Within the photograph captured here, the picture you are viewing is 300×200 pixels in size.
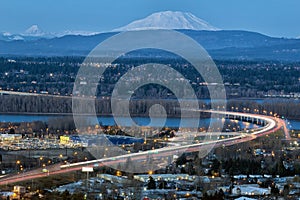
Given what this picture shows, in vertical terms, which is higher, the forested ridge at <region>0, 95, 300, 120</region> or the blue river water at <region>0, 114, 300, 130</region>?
the forested ridge at <region>0, 95, 300, 120</region>

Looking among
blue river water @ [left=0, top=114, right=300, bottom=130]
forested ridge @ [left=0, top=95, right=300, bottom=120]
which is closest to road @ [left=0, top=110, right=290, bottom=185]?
blue river water @ [left=0, top=114, right=300, bottom=130]

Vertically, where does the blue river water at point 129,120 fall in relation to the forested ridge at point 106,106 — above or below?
below

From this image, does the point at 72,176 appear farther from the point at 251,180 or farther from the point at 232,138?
the point at 232,138

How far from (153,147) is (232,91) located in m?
14.5

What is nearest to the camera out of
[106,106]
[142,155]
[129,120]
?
[142,155]

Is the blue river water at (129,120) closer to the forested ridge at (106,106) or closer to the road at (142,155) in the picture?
the forested ridge at (106,106)

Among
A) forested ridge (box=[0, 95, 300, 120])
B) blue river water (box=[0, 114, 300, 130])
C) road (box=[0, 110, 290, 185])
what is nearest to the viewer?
road (box=[0, 110, 290, 185])

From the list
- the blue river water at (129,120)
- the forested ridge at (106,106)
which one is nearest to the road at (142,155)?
the blue river water at (129,120)

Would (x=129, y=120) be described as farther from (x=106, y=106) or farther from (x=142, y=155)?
(x=142, y=155)

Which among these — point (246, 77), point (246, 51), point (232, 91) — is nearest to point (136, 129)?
point (232, 91)

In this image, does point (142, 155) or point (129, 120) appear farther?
point (129, 120)

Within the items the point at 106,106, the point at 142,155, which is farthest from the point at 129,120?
the point at 142,155

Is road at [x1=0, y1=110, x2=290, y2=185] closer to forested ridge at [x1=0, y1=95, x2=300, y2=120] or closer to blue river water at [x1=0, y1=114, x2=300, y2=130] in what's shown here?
blue river water at [x1=0, y1=114, x2=300, y2=130]

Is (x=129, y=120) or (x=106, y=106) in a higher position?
(x=106, y=106)
